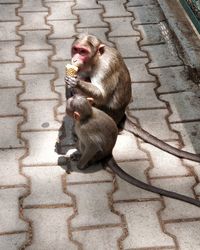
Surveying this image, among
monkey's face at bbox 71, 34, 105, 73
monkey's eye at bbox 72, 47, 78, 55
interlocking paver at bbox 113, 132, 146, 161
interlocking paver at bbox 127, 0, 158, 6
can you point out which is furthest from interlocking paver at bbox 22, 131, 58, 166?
interlocking paver at bbox 127, 0, 158, 6

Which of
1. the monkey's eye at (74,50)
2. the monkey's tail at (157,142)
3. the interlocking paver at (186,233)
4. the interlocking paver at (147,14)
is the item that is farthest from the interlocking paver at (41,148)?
the interlocking paver at (147,14)

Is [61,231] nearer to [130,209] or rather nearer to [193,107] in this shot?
[130,209]

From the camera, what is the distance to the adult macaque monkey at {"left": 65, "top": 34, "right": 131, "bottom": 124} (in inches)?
166

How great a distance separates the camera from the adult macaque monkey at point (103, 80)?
4.22 m

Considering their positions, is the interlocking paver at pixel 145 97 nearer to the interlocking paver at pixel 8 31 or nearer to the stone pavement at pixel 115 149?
the stone pavement at pixel 115 149

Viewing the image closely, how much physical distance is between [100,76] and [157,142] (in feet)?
2.32

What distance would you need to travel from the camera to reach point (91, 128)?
421cm

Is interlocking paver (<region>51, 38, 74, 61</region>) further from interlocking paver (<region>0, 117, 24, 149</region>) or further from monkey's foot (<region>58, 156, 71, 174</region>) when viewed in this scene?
monkey's foot (<region>58, 156, 71, 174</region>)

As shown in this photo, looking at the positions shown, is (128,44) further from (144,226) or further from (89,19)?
(144,226)

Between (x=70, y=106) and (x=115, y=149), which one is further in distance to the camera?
(x=115, y=149)

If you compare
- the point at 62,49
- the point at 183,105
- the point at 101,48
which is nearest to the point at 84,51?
the point at 101,48

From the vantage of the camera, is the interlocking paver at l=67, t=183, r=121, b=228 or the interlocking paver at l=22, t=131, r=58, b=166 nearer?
the interlocking paver at l=67, t=183, r=121, b=228

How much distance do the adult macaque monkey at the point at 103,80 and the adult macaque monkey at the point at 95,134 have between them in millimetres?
128

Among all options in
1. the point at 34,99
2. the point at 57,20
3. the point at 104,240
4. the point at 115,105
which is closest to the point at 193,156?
the point at 115,105
